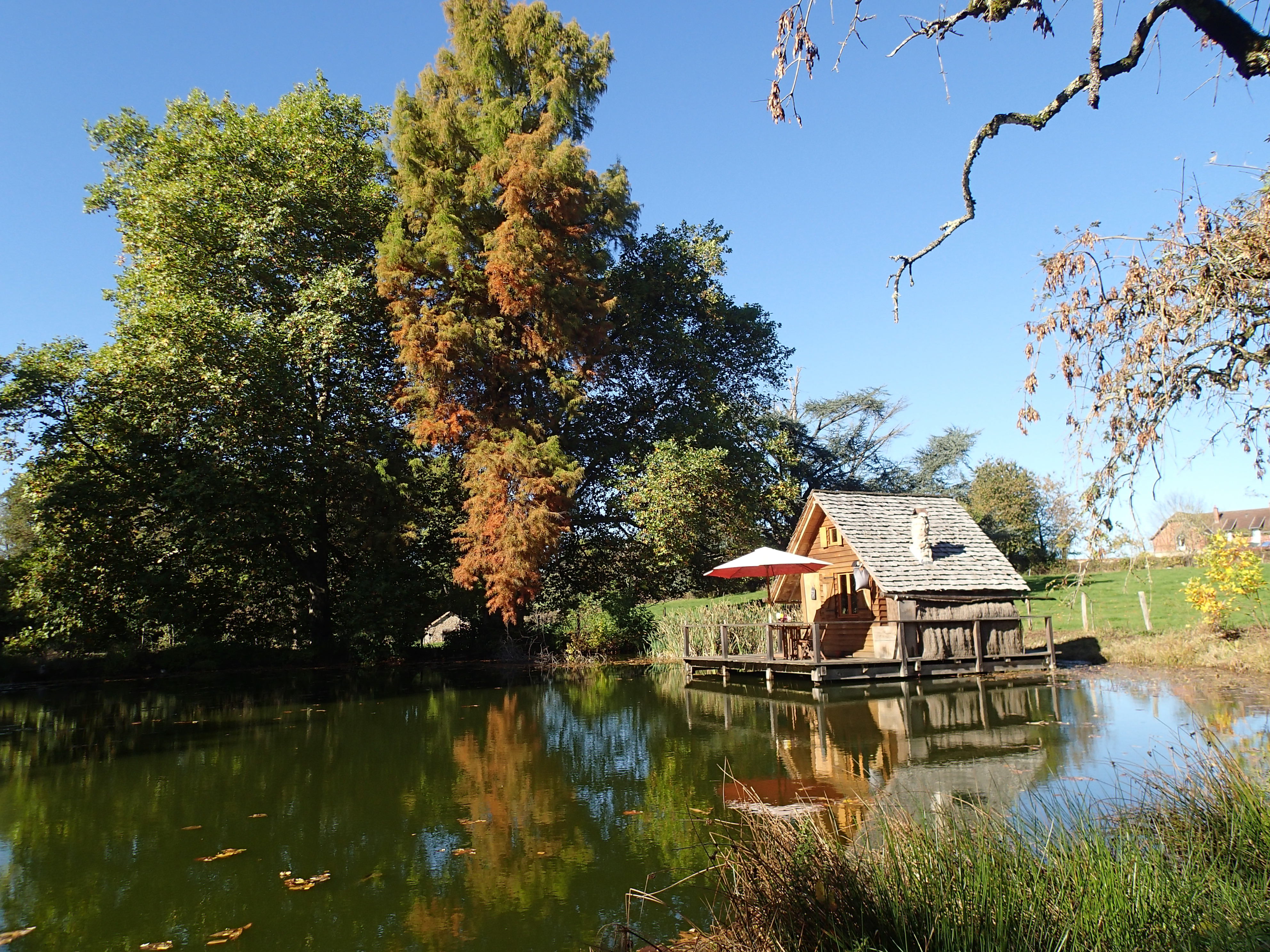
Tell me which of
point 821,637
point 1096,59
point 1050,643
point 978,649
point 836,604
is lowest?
point 978,649

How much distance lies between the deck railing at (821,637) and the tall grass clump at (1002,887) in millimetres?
12939

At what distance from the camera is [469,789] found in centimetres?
871

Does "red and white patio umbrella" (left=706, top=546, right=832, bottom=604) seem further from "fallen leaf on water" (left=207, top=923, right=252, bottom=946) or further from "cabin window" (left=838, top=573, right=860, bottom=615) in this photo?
"fallen leaf on water" (left=207, top=923, right=252, bottom=946)

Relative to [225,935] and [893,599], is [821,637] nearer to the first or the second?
[893,599]

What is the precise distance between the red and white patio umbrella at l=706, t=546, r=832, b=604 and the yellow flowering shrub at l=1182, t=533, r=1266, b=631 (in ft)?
25.6

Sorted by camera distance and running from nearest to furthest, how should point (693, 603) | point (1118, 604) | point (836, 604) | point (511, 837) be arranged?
point (511, 837)
point (836, 604)
point (1118, 604)
point (693, 603)

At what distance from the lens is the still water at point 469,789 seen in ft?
17.4

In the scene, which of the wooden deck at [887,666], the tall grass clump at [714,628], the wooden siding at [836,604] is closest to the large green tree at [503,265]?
the tall grass clump at [714,628]

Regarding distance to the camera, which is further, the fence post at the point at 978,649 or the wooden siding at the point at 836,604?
the wooden siding at the point at 836,604

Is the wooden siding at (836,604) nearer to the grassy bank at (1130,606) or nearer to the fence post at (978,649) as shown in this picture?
the fence post at (978,649)

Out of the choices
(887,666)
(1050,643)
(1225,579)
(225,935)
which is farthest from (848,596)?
(225,935)

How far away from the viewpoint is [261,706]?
16.7m

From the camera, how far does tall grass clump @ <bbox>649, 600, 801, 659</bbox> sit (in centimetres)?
2316

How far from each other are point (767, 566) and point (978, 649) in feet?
16.4
